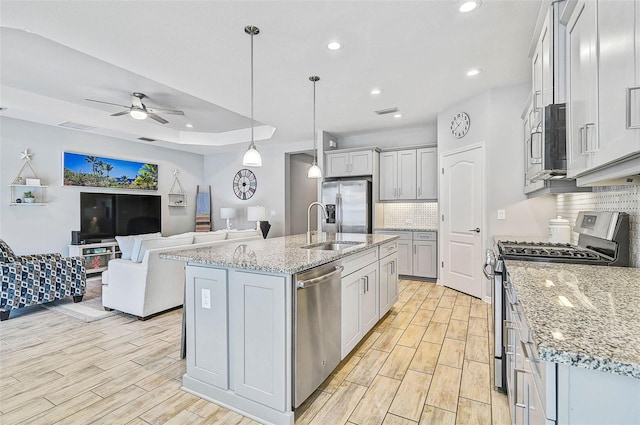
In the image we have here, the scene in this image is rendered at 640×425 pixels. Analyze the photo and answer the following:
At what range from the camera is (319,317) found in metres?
2.04

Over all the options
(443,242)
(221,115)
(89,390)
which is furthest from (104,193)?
(443,242)

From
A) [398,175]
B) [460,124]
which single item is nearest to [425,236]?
[398,175]

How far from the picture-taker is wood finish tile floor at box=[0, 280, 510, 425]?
1883 millimetres

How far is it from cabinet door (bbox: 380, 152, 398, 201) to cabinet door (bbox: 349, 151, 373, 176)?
11.0 inches

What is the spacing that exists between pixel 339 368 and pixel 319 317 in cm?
70

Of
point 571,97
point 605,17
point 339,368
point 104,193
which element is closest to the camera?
point 605,17

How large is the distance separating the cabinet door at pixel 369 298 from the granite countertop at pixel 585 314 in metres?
1.44

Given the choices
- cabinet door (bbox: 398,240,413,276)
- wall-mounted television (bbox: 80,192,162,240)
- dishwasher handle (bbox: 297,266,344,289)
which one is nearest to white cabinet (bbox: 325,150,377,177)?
cabinet door (bbox: 398,240,413,276)

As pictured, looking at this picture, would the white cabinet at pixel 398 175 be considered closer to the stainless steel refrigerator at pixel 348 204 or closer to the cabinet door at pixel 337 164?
the stainless steel refrigerator at pixel 348 204

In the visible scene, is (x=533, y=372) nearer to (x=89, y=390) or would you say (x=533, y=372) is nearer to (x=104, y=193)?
(x=89, y=390)

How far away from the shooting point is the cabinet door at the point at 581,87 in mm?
1288

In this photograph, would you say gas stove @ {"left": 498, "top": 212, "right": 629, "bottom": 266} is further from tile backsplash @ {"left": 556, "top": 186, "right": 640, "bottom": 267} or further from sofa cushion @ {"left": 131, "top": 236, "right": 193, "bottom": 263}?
sofa cushion @ {"left": 131, "top": 236, "right": 193, "bottom": 263}

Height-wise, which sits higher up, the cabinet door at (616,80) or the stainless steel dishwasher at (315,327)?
the cabinet door at (616,80)

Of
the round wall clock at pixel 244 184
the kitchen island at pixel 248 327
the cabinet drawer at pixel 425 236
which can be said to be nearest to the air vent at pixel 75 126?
the round wall clock at pixel 244 184
